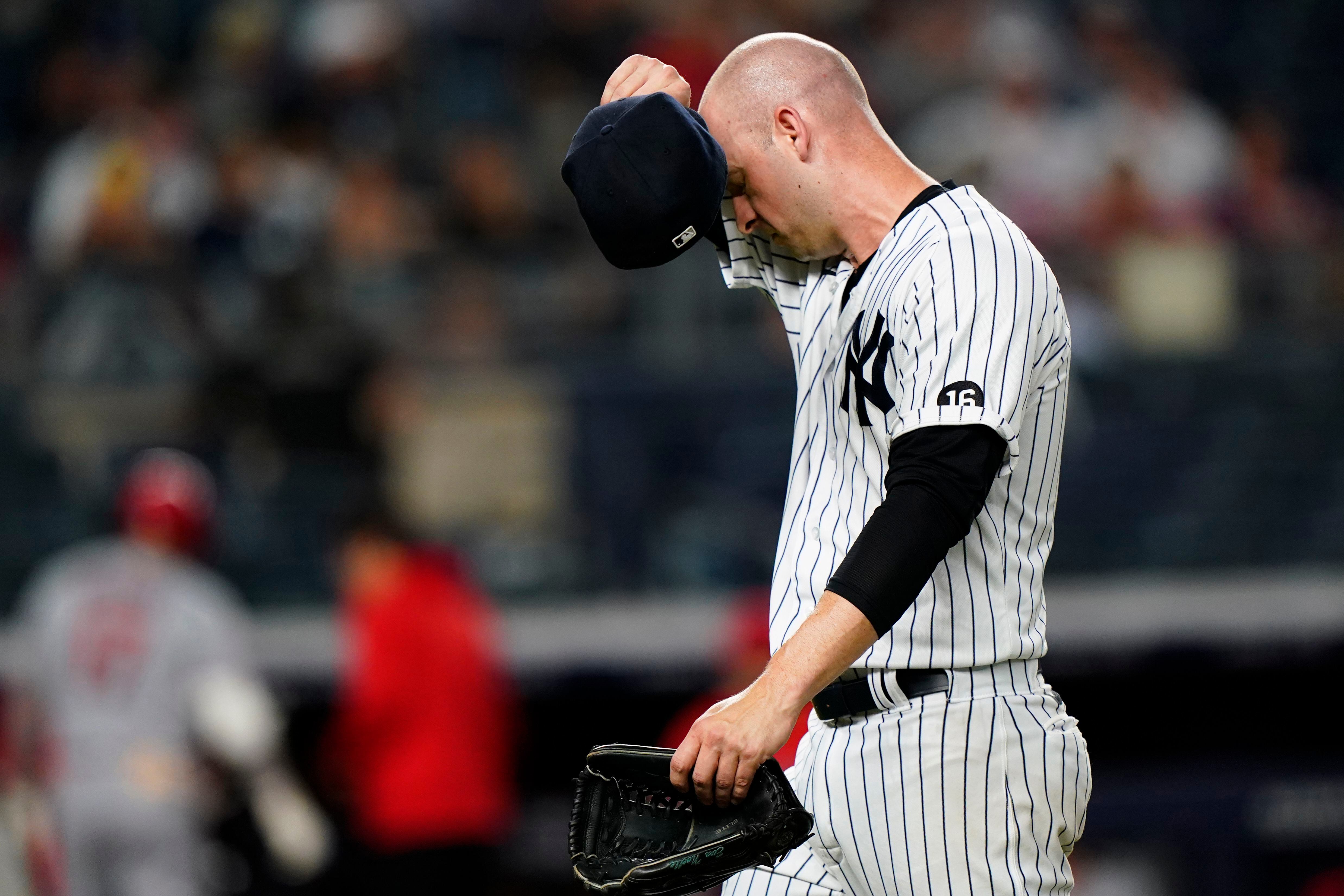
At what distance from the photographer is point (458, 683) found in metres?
5.73

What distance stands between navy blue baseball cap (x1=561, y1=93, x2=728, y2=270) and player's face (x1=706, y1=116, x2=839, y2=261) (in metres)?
0.08

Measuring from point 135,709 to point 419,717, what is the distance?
3.03 feet

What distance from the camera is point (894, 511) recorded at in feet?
6.75

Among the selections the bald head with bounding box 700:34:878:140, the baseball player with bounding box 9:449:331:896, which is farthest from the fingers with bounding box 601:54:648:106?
the baseball player with bounding box 9:449:331:896

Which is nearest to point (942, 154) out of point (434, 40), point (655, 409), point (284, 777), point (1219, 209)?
point (1219, 209)

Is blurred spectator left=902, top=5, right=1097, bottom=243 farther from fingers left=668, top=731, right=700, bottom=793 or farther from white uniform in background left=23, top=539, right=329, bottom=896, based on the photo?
fingers left=668, top=731, right=700, bottom=793

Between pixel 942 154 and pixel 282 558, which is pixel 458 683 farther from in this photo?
pixel 942 154

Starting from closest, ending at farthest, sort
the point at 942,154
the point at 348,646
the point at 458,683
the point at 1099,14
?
the point at 458,683 < the point at 348,646 < the point at 942,154 < the point at 1099,14

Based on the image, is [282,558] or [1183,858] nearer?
[1183,858]

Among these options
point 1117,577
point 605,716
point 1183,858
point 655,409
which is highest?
point 655,409

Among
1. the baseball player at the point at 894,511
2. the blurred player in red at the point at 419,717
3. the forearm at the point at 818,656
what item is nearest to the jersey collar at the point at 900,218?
the baseball player at the point at 894,511

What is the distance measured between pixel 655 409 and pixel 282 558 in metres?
1.54

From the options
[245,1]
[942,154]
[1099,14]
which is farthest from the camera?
[245,1]

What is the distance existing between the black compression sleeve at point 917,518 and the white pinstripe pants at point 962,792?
247 millimetres
